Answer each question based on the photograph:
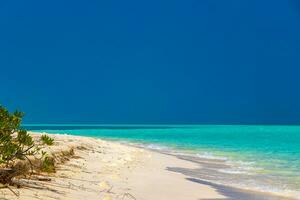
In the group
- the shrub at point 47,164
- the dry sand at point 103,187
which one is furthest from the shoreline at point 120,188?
the shrub at point 47,164

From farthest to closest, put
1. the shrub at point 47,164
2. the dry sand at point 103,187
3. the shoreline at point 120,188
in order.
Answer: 1. the shoreline at point 120,188
2. the dry sand at point 103,187
3. the shrub at point 47,164

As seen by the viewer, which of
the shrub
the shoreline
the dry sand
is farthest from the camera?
the shoreline

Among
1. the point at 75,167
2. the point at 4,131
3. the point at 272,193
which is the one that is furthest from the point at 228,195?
the point at 4,131

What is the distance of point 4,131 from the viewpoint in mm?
7836

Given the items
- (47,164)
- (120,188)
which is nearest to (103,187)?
(120,188)

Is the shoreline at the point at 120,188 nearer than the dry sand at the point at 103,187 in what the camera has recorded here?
No

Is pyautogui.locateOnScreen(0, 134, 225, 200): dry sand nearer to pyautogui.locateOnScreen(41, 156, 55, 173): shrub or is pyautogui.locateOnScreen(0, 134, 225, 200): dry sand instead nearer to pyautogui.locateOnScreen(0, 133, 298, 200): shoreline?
pyautogui.locateOnScreen(0, 133, 298, 200): shoreline

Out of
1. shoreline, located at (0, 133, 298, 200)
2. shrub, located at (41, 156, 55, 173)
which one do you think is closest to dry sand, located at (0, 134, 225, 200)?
shoreline, located at (0, 133, 298, 200)

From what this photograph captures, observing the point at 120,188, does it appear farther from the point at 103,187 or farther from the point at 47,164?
the point at 47,164

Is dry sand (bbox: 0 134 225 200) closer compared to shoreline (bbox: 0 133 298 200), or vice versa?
dry sand (bbox: 0 134 225 200)

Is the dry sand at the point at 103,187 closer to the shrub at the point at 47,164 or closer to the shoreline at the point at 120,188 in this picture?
the shoreline at the point at 120,188

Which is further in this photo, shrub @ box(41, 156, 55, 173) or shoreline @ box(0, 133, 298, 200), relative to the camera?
shoreline @ box(0, 133, 298, 200)

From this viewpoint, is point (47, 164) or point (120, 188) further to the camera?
point (120, 188)

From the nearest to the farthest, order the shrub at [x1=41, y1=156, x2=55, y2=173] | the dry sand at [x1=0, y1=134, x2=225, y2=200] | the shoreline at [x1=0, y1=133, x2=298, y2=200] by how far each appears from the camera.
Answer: the shrub at [x1=41, y1=156, x2=55, y2=173], the dry sand at [x1=0, y1=134, x2=225, y2=200], the shoreline at [x1=0, y1=133, x2=298, y2=200]
